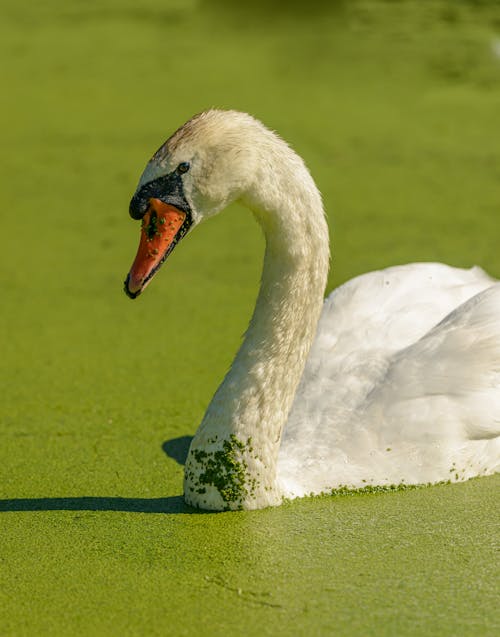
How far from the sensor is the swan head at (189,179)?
2.68 metres

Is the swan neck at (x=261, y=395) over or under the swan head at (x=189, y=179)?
under

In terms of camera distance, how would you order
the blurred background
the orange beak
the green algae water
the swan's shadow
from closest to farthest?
the green algae water
the orange beak
the swan's shadow
the blurred background

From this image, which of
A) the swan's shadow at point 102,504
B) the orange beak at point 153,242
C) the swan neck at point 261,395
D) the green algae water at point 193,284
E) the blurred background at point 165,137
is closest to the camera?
the green algae water at point 193,284

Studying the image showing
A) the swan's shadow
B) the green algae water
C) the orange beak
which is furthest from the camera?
the swan's shadow

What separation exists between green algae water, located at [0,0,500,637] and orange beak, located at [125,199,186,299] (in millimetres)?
606

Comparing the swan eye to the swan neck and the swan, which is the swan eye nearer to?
the swan

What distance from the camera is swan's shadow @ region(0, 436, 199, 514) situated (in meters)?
3.05

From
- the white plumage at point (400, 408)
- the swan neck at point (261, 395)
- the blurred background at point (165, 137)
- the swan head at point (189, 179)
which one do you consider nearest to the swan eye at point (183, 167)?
the swan head at point (189, 179)

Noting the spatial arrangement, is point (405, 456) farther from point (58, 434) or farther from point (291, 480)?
point (58, 434)

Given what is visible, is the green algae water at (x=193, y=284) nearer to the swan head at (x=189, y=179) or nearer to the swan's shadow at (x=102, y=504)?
the swan's shadow at (x=102, y=504)

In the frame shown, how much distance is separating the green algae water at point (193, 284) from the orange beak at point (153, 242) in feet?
1.99

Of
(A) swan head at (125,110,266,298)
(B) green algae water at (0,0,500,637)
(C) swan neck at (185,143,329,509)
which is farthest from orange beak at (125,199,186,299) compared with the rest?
(B) green algae water at (0,0,500,637)

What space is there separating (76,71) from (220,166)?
629 cm

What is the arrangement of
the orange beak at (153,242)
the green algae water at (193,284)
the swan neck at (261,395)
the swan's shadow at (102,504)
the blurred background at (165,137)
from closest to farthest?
the green algae water at (193,284), the orange beak at (153,242), the swan neck at (261,395), the swan's shadow at (102,504), the blurred background at (165,137)
